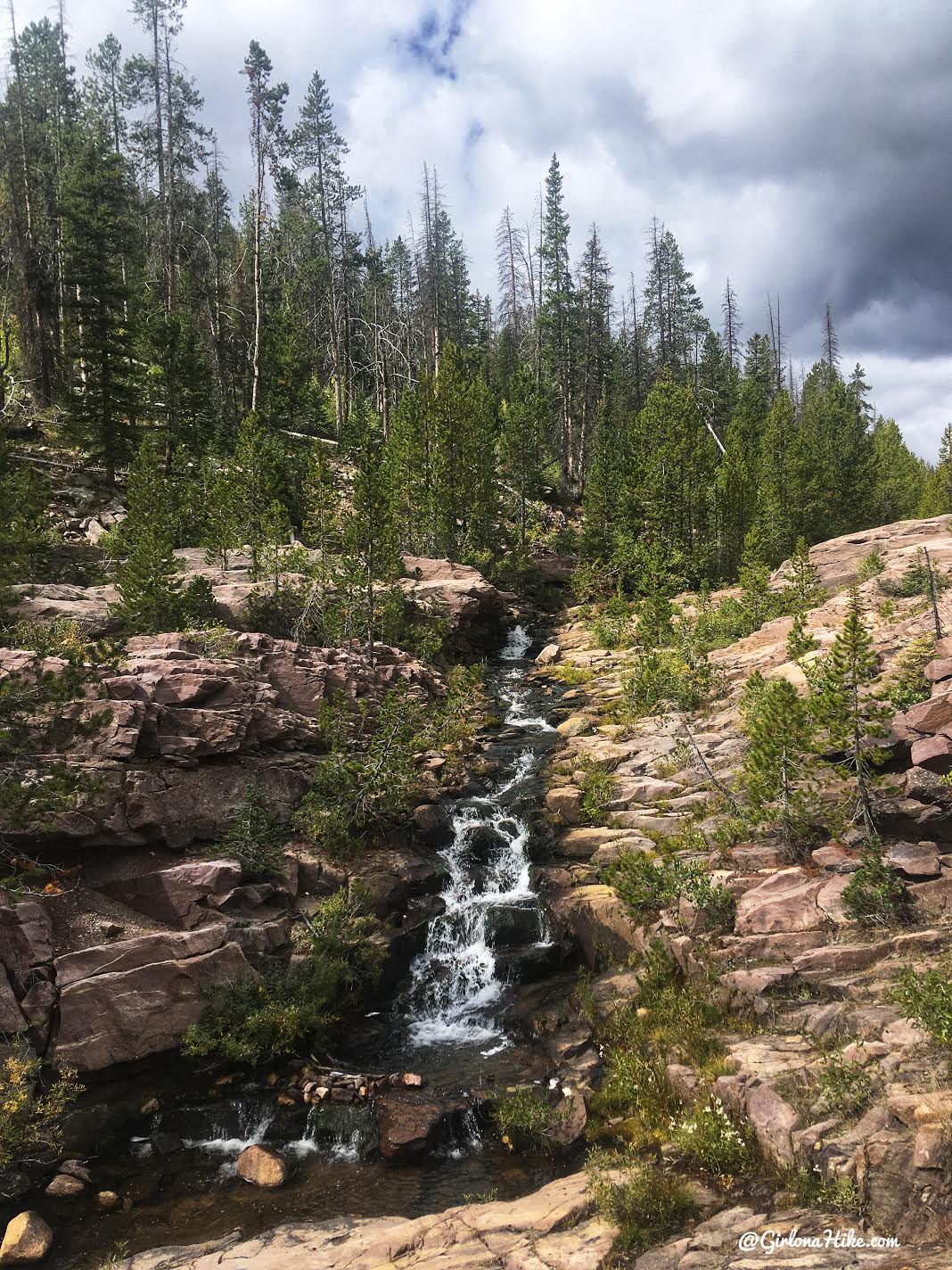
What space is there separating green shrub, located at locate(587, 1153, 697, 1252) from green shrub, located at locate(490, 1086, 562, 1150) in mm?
2050

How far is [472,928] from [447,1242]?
7.44m

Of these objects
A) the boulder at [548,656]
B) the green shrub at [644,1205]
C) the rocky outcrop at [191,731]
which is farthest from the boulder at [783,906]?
the boulder at [548,656]

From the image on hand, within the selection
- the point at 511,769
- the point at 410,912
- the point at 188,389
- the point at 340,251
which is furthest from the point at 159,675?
the point at 340,251

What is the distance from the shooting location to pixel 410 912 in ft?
50.2

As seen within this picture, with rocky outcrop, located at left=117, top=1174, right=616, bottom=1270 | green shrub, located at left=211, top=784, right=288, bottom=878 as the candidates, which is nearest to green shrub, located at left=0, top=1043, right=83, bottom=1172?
rocky outcrop, located at left=117, top=1174, right=616, bottom=1270

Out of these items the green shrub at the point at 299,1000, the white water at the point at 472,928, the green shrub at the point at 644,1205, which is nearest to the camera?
the green shrub at the point at 644,1205

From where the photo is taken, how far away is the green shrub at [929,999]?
761 cm

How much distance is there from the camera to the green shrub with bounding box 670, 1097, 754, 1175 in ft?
25.2

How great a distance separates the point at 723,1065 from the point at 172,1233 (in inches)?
289

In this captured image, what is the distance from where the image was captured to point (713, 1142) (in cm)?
785

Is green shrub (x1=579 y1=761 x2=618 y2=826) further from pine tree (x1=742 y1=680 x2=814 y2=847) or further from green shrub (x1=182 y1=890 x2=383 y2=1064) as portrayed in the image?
green shrub (x1=182 y1=890 x2=383 y2=1064)

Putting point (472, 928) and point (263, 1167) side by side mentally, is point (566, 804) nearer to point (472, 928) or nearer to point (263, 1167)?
point (472, 928)

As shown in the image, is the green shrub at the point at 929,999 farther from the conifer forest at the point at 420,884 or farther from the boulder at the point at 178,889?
the boulder at the point at 178,889

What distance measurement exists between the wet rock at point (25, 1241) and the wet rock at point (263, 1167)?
7.68 ft
